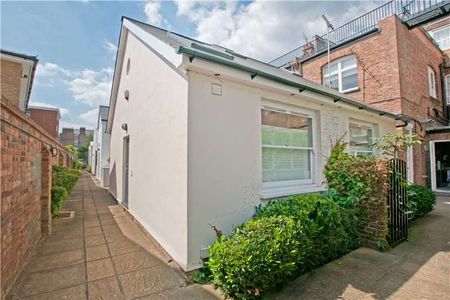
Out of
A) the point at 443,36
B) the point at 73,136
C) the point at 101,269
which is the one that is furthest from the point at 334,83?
the point at 73,136

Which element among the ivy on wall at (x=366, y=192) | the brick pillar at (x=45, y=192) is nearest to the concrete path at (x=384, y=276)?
the ivy on wall at (x=366, y=192)

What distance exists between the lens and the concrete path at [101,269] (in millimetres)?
3248

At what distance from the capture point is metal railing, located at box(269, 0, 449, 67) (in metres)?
11.3

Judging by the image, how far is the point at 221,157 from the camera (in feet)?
13.0

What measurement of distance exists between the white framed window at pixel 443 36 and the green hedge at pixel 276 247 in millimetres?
20332

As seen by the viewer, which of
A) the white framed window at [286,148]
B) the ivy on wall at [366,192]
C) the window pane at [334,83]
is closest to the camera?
the ivy on wall at [366,192]

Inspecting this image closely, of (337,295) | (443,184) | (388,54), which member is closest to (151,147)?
(337,295)

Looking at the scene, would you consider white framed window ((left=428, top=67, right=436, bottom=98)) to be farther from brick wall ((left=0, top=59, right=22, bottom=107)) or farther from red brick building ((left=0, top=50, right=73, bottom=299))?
brick wall ((left=0, top=59, right=22, bottom=107))

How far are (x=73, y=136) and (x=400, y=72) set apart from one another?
66615 millimetres

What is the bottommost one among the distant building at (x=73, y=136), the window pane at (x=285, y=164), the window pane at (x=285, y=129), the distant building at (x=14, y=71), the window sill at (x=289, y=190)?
the window sill at (x=289, y=190)

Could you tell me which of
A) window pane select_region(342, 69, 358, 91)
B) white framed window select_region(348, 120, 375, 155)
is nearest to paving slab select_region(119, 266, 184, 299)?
white framed window select_region(348, 120, 375, 155)

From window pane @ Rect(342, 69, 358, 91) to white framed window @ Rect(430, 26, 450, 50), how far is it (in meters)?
9.91

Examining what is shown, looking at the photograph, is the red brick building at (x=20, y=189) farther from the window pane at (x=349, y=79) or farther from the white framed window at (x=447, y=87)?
the white framed window at (x=447, y=87)

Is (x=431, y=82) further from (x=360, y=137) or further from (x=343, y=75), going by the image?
(x=360, y=137)
